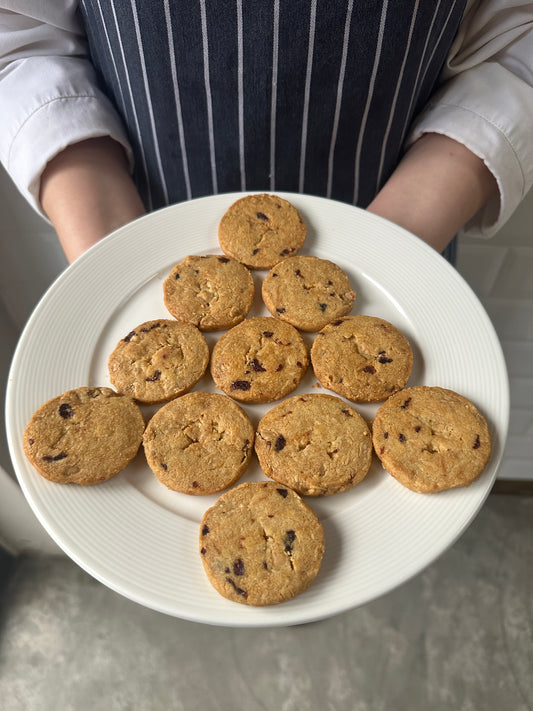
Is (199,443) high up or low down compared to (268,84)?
down

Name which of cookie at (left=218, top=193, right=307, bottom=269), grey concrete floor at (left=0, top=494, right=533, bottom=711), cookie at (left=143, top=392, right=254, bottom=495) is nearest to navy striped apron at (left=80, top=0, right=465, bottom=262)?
cookie at (left=218, top=193, right=307, bottom=269)

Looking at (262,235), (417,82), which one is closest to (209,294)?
(262,235)

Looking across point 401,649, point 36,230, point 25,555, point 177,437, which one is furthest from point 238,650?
point 36,230

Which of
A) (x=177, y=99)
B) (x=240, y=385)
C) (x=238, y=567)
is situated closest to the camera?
(x=238, y=567)

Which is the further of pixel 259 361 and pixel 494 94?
pixel 494 94

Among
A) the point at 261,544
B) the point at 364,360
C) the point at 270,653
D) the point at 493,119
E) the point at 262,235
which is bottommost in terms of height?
the point at 270,653

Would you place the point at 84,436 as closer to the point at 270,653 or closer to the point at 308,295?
the point at 308,295

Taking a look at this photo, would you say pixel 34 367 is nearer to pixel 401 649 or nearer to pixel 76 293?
pixel 76 293

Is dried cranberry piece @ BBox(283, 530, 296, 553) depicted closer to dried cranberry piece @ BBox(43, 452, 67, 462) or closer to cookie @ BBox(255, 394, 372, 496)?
cookie @ BBox(255, 394, 372, 496)
